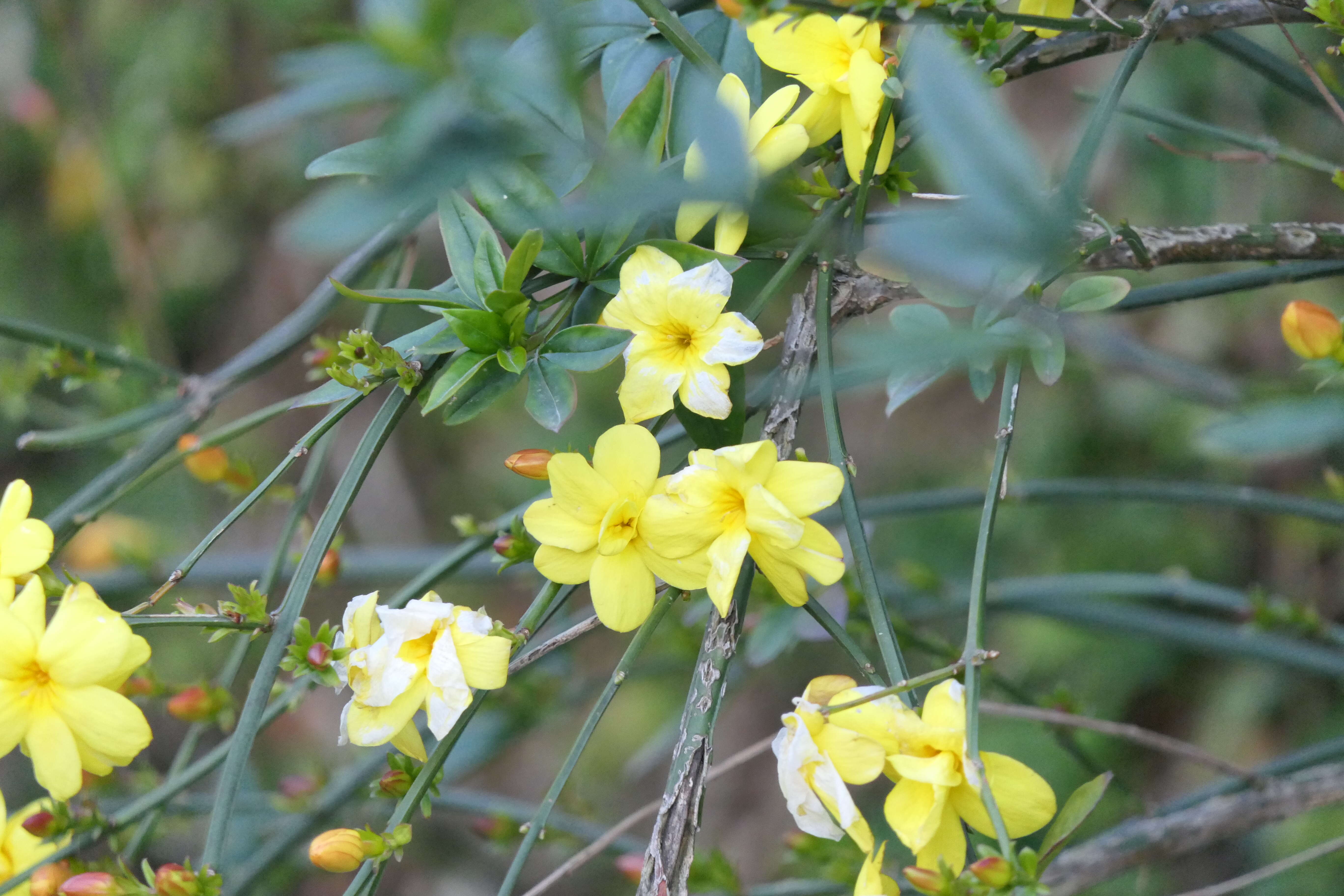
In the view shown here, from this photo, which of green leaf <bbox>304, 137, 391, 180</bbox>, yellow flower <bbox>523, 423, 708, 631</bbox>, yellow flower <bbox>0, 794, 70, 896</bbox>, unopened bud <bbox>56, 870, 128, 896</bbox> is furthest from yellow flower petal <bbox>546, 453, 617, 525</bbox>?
yellow flower <bbox>0, 794, 70, 896</bbox>

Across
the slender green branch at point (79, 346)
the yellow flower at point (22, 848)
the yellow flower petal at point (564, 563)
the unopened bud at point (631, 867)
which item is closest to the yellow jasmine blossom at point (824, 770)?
the yellow flower petal at point (564, 563)

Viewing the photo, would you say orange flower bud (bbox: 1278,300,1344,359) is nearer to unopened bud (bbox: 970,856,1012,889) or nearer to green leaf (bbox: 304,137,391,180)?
unopened bud (bbox: 970,856,1012,889)

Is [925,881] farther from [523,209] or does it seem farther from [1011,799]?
[523,209]

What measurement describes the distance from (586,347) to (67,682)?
1.11 ft

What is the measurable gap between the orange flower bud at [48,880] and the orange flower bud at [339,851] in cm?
21

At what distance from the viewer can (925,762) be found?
47 centimetres

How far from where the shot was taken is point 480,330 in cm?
57

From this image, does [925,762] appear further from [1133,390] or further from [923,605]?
[1133,390]

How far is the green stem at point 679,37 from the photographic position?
0.60 meters

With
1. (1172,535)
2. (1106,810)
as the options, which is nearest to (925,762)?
(1106,810)

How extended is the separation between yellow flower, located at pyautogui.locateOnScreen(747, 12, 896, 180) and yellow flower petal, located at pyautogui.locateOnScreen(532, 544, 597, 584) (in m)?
0.27

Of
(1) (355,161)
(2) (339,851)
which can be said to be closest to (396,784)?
(2) (339,851)

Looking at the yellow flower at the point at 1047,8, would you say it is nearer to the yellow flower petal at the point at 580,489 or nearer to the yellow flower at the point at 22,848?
the yellow flower petal at the point at 580,489

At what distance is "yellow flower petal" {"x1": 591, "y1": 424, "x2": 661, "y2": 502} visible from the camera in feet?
1.76
